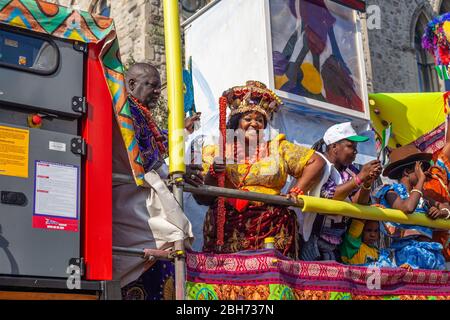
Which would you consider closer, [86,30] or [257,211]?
[86,30]

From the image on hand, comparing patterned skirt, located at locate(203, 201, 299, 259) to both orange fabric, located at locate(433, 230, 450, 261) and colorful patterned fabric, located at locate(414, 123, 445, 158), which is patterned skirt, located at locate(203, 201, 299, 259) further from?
colorful patterned fabric, located at locate(414, 123, 445, 158)

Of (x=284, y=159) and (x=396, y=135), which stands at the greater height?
(x=396, y=135)

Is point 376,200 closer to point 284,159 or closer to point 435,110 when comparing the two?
point 284,159

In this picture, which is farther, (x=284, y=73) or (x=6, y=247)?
(x=284, y=73)

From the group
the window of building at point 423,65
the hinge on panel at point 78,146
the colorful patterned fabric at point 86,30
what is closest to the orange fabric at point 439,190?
the colorful patterned fabric at point 86,30

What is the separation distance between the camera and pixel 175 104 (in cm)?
351

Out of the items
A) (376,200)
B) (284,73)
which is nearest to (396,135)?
(284,73)

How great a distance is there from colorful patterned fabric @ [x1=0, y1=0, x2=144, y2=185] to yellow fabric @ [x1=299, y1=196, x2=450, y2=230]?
110 centimetres

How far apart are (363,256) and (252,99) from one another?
1.28 meters

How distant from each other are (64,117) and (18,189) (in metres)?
0.41

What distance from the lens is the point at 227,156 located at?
15.0 feet

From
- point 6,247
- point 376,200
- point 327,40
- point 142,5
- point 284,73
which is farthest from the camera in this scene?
point 142,5

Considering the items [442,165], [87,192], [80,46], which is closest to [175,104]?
[80,46]

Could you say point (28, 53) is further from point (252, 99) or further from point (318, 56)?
point (318, 56)
